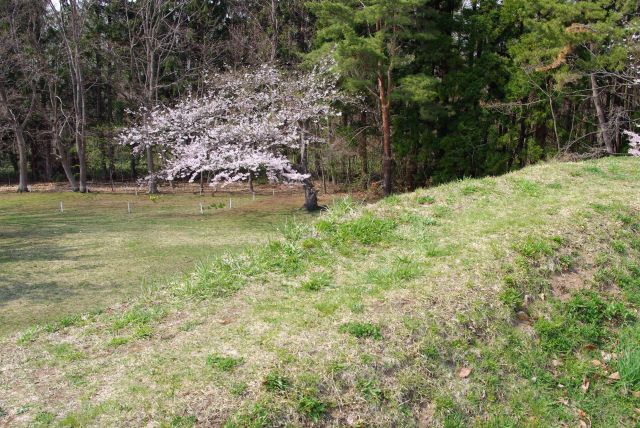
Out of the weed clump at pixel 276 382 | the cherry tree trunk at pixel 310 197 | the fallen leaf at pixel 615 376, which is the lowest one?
the fallen leaf at pixel 615 376

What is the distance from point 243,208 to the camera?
55.7 ft

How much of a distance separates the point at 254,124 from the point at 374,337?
12.3 metres

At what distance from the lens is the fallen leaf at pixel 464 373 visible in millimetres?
3025

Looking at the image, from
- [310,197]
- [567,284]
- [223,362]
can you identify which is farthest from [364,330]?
[310,197]

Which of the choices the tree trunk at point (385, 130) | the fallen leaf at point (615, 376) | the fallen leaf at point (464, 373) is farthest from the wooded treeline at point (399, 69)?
the fallen leaf at point (464, 373)

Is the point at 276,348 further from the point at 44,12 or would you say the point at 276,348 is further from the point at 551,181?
the point at 44,12

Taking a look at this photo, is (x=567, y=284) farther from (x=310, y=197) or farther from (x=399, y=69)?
(x=399, y=69)

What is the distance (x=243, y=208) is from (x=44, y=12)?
53.4ft

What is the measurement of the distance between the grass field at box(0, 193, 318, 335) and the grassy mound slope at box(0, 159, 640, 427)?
2.41 meters

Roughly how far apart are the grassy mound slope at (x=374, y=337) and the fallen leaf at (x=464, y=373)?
0.01 m

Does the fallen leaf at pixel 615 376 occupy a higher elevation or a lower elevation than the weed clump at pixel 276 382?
lower

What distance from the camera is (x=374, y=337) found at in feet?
10.2

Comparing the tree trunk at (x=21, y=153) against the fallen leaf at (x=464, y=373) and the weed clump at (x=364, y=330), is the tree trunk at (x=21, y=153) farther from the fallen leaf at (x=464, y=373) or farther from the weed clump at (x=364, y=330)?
the fallen leaf at (x=464, y=373)

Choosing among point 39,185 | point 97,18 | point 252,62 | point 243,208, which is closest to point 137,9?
point 97,18
